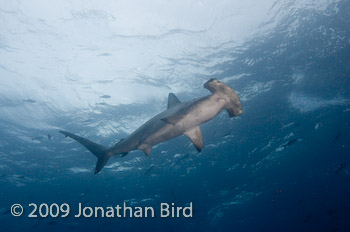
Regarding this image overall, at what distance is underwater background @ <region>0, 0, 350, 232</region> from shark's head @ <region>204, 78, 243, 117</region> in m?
7.67

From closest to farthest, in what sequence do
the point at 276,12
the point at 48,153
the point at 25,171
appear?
the point at 276,12
the point at 48,153
the point at 25,171

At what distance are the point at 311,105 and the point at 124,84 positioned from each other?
54.0 ft

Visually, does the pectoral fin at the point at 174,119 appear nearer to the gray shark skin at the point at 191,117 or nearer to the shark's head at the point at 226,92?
the gray shark skin at the point at 191,117

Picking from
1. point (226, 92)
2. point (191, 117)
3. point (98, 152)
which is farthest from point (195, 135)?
point (98, 152)

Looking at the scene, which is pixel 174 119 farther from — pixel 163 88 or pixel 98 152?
pixel 163 88

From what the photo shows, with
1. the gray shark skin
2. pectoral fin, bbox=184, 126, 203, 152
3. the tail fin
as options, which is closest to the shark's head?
the gray shark skin

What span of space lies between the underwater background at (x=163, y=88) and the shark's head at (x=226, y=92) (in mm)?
7675

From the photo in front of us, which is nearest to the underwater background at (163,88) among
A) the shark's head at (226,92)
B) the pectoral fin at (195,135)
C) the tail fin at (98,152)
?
the tail fin at (98,152)

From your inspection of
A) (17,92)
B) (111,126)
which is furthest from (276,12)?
(17,92)

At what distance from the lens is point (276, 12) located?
1148cm

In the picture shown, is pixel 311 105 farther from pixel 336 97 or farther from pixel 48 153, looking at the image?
pixel 48 153

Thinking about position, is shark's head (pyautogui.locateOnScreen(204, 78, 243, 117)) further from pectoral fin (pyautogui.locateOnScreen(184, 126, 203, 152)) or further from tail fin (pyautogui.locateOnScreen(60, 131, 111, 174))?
tail fin (pyautogui.locateOnScreen(60, 131, 111, 174))

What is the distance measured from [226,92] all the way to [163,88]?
35.0 feet

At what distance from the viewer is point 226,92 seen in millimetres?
4434
